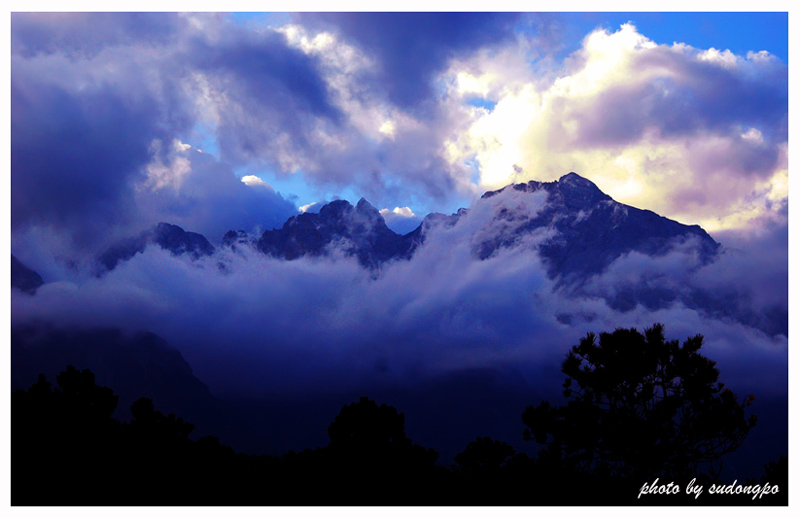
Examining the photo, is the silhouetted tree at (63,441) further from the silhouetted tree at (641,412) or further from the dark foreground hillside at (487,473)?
the silhouetted tree at (641,412)

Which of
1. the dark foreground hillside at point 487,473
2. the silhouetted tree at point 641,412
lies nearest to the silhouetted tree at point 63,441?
the dark foreground hillside at point 487,473

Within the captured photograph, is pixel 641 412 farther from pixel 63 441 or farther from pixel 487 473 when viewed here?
pixel 63 441

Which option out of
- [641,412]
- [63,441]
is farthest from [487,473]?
[63,441]

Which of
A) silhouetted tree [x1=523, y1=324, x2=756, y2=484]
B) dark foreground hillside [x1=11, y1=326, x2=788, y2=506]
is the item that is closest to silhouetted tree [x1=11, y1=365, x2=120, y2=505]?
dark foreground hillside [x1=11, y1=326, x2=788, y2=506]

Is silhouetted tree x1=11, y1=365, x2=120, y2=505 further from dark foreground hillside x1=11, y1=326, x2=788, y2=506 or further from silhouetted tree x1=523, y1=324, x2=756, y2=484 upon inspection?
silhouetted tree x1=523, y1=324, x2=756, y2=484

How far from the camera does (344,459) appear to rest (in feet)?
106

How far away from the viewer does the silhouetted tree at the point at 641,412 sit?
93.7ft

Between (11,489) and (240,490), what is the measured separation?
392 inches

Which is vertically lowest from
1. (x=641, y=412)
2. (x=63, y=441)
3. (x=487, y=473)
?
(x=487, y=473)

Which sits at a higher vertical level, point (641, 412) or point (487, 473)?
point (641, 412)

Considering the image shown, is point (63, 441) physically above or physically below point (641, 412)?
below

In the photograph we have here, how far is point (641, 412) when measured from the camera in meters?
29.7

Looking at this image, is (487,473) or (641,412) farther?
(487,473)
